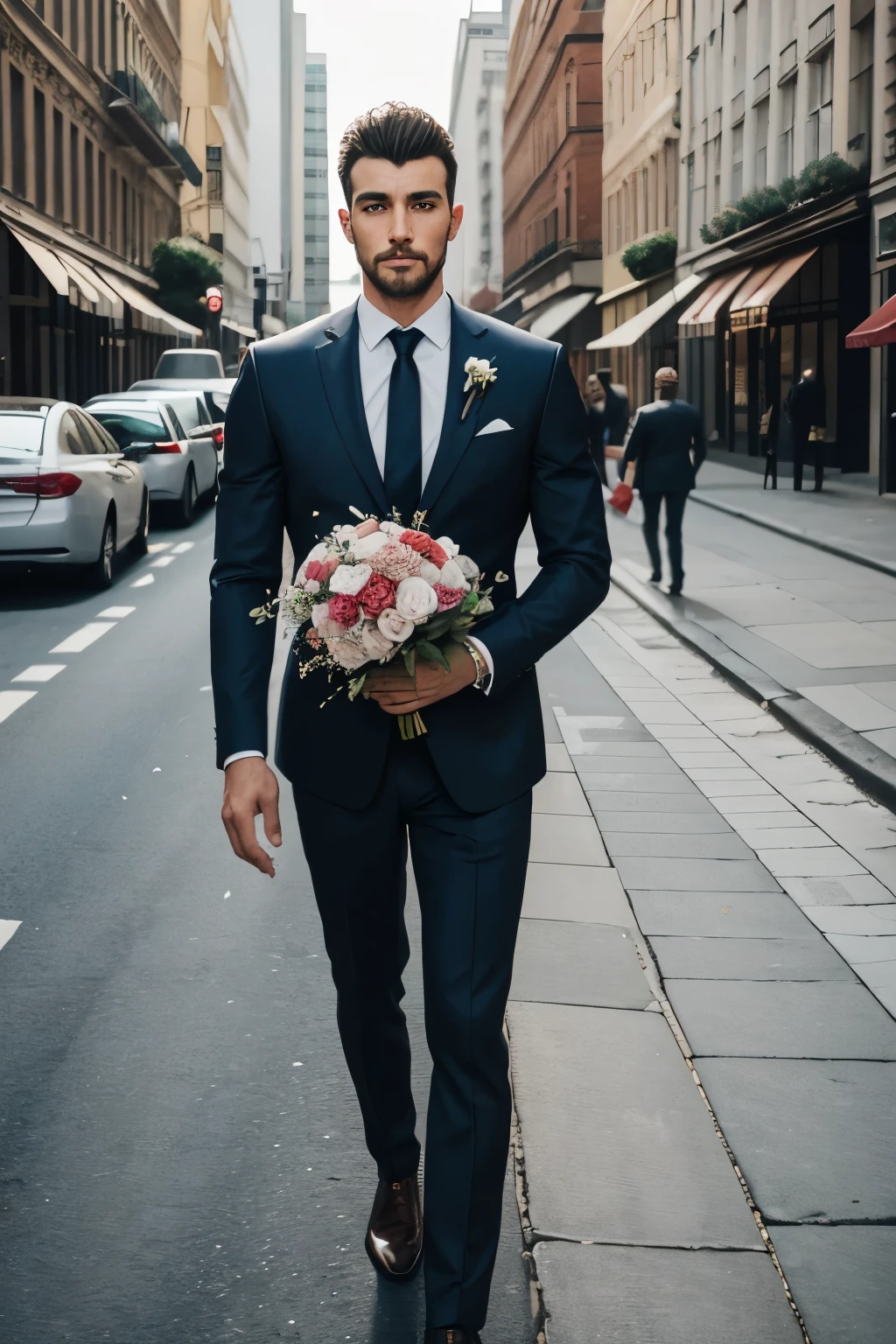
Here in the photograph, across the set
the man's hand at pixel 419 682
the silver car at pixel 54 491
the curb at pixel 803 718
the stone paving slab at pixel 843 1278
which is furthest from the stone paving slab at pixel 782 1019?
the silver car at pixel 54 491

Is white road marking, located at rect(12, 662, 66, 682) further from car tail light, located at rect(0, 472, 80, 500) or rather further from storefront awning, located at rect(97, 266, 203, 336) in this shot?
storefront awning, located at rect(97, 266, 203, 336)

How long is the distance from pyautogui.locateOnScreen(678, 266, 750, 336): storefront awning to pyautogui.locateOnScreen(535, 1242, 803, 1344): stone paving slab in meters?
30.0

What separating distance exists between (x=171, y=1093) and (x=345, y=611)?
1.82 meters

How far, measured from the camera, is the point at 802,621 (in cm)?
1212

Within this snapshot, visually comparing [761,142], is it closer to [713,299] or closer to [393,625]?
[713,299]

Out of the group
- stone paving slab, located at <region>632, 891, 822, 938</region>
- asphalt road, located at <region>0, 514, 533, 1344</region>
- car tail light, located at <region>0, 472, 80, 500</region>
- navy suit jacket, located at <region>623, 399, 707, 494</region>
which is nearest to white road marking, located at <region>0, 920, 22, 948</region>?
asphalt road, located at <region>0, 514, 533, 1344</region>

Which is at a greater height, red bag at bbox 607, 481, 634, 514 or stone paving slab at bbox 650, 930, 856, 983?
red bag at bbox 607, 481, 634, 514

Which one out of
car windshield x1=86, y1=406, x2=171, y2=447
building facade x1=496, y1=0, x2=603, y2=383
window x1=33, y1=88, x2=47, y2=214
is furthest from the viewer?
building facade x1=496, y1=0, x2=603, y2=383

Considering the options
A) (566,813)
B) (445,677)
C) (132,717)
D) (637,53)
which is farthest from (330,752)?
(637,53)

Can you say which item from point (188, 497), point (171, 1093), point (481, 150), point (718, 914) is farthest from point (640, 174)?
point (481, 150)

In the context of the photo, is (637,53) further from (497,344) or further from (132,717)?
(497,344)

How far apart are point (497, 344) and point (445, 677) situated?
1.95 feet

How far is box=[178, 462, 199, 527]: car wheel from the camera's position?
20281 millimetres

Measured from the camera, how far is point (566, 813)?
265 inches
